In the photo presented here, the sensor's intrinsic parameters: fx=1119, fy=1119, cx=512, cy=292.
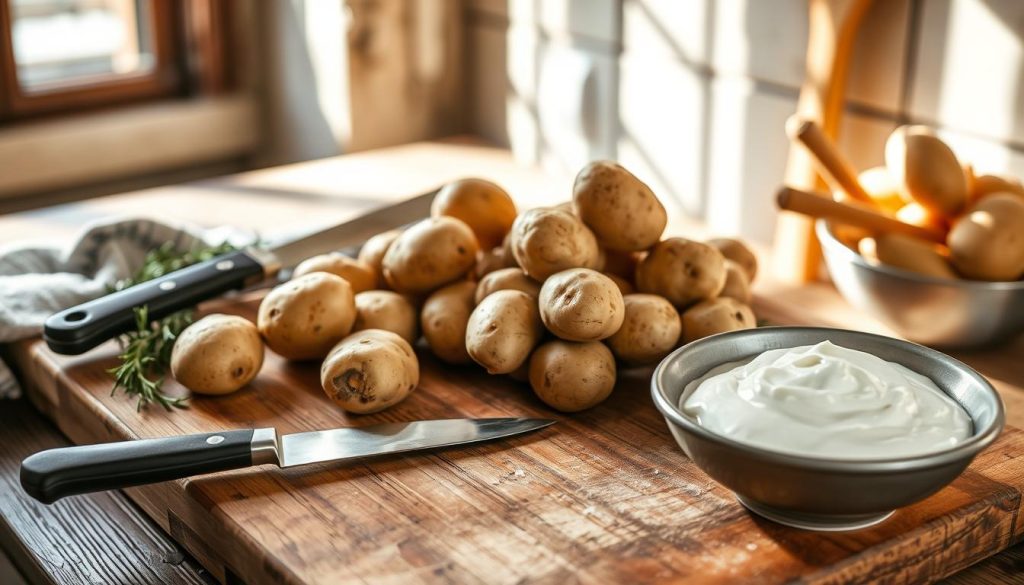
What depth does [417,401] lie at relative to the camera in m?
0.99

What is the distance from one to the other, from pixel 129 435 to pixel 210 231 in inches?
19.1

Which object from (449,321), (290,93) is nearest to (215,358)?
(449,321)

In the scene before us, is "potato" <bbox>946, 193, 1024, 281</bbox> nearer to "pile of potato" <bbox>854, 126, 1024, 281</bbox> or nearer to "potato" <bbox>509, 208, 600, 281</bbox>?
"pile of potato" <bbox>854, 126, 1024, 281</bbox>

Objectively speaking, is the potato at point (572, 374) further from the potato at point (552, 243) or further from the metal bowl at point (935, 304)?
the metal bowl at point (935, 304)

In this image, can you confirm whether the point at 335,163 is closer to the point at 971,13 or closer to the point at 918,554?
the point at 971,13

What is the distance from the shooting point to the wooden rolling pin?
107 cm

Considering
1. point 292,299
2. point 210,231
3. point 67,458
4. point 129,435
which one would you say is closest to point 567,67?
point 210,231

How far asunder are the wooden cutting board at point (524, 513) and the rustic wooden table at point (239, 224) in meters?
0.03

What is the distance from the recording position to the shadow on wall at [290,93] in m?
1.99

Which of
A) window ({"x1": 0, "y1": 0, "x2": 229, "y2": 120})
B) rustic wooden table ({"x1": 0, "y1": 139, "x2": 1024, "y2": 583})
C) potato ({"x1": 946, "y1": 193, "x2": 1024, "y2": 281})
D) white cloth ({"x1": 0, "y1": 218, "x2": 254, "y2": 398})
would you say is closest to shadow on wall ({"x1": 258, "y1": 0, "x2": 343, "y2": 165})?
window ({"x1": 0, "y1": 0, "x2": 229, "y2": 120})

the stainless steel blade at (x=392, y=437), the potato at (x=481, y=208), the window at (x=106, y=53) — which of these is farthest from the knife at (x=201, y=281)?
the window at (x=106, y=53)

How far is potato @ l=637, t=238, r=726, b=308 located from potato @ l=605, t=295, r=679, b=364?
3 cm

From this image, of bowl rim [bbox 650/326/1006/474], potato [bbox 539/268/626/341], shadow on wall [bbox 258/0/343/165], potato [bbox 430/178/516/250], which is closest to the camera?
bowl rim [bbox 650/326/1006/474]

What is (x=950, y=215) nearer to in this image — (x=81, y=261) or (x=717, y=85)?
(x=717, y=85)
